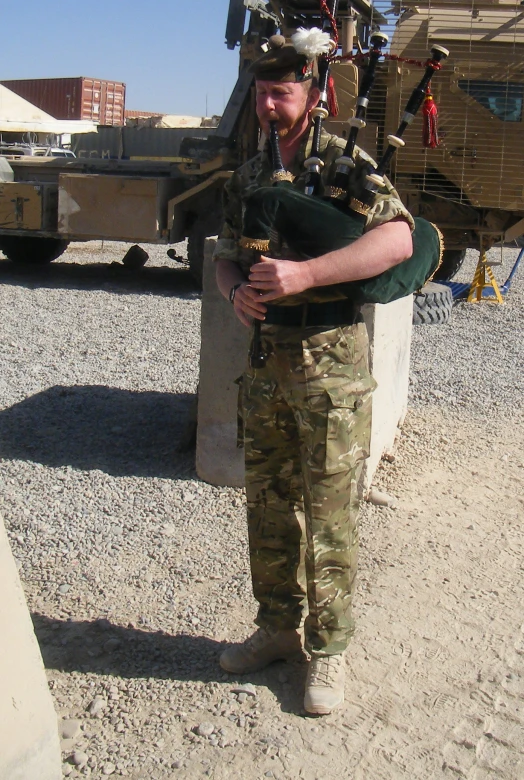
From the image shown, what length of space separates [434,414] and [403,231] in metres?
3.31

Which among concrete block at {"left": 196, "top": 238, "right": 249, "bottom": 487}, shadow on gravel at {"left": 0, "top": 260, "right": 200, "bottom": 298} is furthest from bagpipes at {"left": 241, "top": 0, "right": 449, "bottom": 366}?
shadow on gravel at {"left": 0, "top": 260, "right": 200, "bottom": 298}

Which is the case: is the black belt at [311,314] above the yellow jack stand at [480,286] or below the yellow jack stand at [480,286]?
above

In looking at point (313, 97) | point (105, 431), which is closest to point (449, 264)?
point (105, 431)

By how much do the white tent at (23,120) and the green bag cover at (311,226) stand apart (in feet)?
62.5

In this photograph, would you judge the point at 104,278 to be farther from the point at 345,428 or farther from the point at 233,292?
the point at 345,428

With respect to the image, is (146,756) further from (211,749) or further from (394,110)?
(394,110)

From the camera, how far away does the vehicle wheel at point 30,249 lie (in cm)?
1135

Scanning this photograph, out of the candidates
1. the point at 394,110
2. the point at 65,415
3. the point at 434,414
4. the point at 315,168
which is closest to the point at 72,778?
the point at 315,168

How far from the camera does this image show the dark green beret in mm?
A: 2201

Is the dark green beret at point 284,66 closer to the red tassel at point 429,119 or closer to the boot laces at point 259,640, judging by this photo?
the red tassel at point 429,119

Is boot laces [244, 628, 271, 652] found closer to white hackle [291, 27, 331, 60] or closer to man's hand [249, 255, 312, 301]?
man's hand [249, 255, 312, 301]

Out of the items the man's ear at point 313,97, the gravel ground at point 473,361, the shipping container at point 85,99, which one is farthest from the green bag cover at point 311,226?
the shipping container at point 85,99

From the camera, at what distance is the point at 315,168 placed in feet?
7.35

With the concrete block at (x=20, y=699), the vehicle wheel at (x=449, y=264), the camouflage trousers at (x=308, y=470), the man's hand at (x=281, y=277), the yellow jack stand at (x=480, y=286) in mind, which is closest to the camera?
the concrete block at (x=20, y=699)
